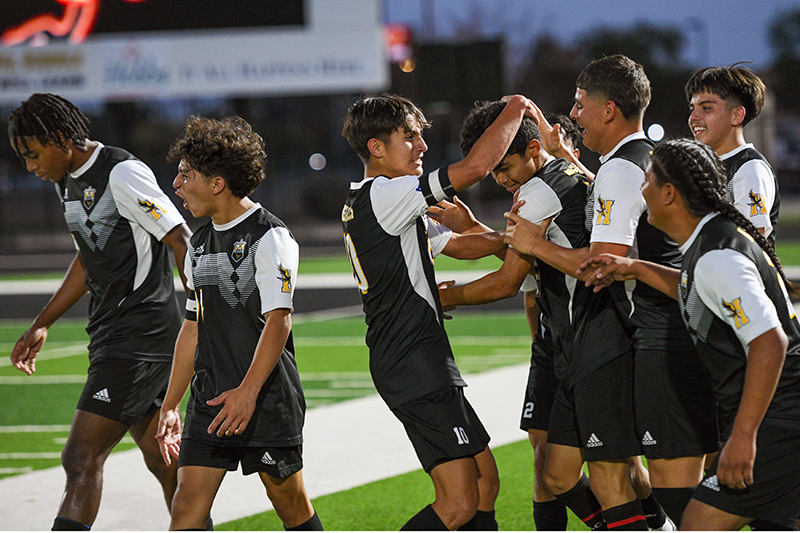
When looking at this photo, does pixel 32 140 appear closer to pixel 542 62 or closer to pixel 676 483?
pixel 676 483

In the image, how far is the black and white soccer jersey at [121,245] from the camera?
4.65 m

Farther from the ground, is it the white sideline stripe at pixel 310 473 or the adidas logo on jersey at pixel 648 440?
the adidas logo on jersey at pixel 648 440

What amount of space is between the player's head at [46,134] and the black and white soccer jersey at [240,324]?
128 cm

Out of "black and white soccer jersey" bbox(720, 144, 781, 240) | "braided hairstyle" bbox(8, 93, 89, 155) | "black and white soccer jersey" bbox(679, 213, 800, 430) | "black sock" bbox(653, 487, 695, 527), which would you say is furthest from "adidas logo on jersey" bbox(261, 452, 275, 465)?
"black and white soccer jersey" bbox(720, 144, 781, 240)

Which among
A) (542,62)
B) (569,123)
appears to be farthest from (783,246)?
(542,62)

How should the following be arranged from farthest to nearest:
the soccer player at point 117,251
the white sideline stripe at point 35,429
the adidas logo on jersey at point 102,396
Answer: the white sideline stripe at point 35,429 < the soccer player at point 117,251 < the adidas logo on jersey at point 102,396

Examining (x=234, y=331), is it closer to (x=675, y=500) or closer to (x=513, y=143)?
(x=513, y=143)

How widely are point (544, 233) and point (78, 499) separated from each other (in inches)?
97.4

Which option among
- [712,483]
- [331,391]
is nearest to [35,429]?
[331,391]

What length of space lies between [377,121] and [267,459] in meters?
1.49

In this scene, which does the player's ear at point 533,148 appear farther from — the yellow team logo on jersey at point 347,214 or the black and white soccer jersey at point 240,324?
the black and white soccer jersey at point 240,324

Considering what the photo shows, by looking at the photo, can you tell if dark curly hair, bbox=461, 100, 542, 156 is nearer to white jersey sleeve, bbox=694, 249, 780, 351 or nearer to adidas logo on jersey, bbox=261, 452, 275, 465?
white jersey sleeve, bbox=694, 249, 780, 351

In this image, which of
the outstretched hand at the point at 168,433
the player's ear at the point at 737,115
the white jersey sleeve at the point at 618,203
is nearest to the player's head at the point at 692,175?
the white jersey sleeve at the point at 618,203

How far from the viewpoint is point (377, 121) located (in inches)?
154
